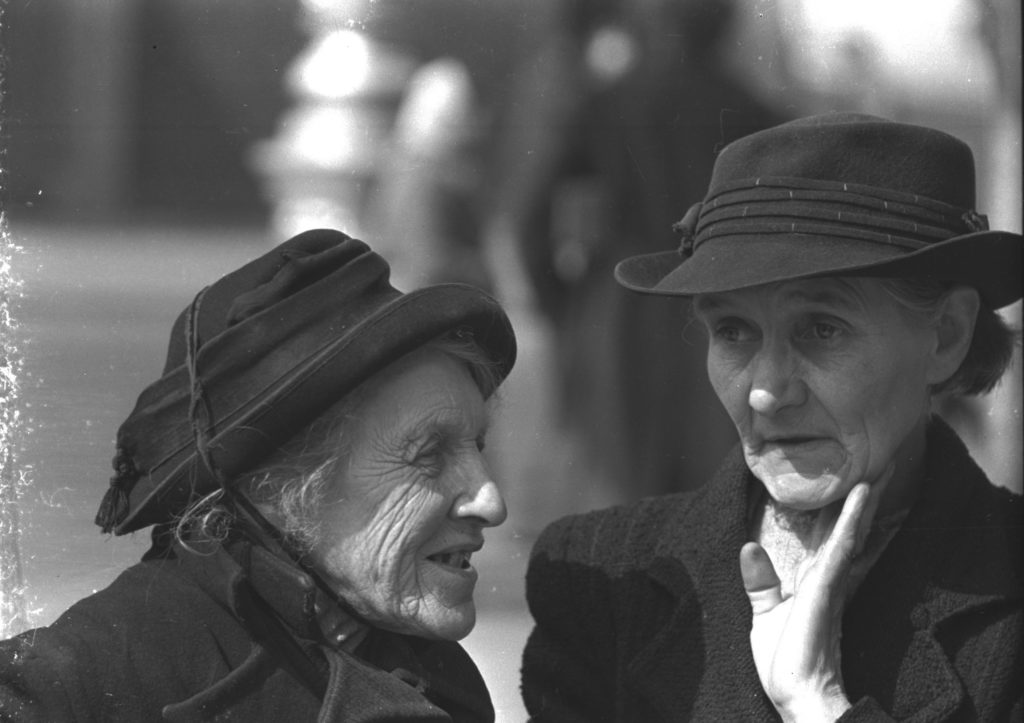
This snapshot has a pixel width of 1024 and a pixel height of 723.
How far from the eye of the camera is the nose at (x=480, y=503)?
2.43 metres

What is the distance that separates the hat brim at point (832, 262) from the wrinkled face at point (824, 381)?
7 centimetres

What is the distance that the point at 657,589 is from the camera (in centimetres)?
280

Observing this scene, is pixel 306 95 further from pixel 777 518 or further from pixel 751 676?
pixel 751 676

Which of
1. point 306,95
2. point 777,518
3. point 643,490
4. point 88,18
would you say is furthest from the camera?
point 643,490

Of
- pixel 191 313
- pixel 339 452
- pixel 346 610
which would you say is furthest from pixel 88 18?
pixel 346 610

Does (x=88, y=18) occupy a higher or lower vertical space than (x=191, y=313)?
higher

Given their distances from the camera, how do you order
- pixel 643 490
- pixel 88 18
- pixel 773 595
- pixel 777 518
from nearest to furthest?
pixel 773 595
pixel 777 518
pixel 88 18
pixel 643 490

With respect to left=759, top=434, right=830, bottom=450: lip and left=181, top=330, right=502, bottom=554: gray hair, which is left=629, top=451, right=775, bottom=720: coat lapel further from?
left=181, top=330, right=502, bottom=554: gray hair

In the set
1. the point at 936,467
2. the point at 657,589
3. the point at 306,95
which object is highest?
the point at 306,95

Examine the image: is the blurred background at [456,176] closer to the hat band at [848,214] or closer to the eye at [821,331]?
the hat band at [848,214]

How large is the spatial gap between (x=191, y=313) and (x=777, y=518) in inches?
50.6

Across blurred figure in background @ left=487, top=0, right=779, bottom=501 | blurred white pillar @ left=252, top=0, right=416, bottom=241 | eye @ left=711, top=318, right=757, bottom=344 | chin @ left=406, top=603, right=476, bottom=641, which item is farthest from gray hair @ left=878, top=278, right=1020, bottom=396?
blurred white pillar @ left=252, top=0, right=416, bottom=241

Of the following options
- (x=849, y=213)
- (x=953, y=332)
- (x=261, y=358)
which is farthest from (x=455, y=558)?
(x=953, y=332)

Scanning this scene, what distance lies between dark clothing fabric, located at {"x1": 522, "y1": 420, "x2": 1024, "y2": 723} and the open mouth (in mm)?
454
